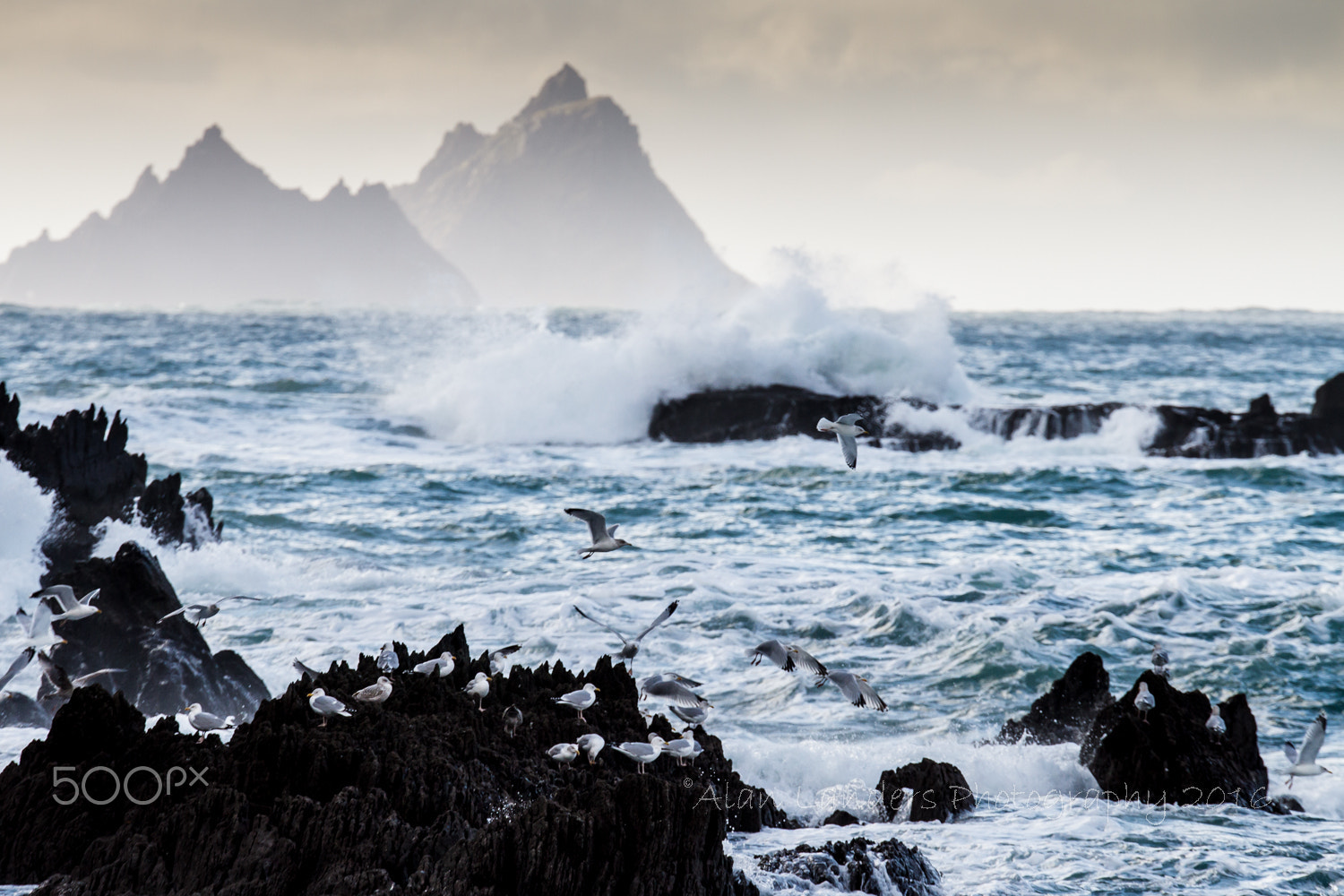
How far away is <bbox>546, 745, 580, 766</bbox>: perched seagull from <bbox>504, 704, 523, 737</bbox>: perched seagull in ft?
0.96

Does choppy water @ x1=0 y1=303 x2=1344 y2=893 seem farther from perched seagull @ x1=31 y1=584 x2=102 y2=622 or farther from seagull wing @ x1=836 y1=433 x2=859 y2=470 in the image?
seagull wing @ x1=836 y1=433 x2=859 y2=470

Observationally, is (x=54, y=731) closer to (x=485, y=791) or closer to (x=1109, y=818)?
(x=485, y=791)

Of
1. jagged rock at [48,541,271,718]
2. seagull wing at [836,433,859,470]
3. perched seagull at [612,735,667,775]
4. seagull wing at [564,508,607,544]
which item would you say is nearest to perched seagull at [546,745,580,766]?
perched seagull at [612,735,667,775]

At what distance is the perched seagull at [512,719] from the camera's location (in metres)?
5.75

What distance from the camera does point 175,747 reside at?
510 cm

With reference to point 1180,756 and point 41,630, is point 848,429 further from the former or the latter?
point 41,630

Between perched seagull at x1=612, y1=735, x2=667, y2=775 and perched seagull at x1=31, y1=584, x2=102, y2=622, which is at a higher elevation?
perched seagull at x1=31, y1=584, x2=102, y2=622

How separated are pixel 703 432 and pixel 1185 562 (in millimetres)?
11513

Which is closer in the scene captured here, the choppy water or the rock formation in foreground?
the choppy water

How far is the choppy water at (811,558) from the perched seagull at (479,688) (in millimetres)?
1599

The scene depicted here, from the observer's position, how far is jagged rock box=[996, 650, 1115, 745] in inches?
305

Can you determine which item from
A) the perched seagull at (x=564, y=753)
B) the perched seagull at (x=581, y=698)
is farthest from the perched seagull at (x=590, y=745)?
the perched seagull at (x=581, y=698)

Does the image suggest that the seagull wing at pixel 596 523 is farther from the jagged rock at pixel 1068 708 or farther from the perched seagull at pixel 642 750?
the jagged rock at pixel 1068 708

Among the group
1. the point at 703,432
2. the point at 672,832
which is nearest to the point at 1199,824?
the point at 672,832
